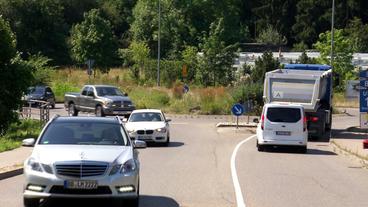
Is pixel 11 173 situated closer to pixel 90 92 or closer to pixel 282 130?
pixel 282 130

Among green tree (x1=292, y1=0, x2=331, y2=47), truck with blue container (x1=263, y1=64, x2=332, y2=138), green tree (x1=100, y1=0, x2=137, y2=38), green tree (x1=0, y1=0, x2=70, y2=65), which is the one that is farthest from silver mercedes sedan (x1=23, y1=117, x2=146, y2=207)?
green tree (x1=292, y1=0, x2=331, y2=47)

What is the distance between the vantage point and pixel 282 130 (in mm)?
27844

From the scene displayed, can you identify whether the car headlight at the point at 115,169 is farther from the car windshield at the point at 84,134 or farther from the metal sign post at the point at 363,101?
the metal sign post at the point at 363,101

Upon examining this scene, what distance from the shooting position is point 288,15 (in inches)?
4596

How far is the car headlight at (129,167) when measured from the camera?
Result: 479 inches

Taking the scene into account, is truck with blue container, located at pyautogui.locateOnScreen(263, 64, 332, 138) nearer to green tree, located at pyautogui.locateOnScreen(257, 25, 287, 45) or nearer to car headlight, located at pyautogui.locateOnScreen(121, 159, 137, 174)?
car headlight, located at pyautogui.locateOnScreen(121, 159, 137, 174)

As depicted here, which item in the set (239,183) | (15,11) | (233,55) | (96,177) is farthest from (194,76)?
(96,177)

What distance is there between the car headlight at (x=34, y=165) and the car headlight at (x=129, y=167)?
1.29 meters

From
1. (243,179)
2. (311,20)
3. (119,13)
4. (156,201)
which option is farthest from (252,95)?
(119,13)

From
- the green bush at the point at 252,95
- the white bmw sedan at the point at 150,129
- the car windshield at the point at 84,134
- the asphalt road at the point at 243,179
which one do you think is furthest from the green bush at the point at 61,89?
the car windshield at the point at 84,134

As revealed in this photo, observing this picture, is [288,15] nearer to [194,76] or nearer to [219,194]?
[194,76]

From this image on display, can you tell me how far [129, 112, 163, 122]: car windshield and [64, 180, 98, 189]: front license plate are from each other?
730 inches

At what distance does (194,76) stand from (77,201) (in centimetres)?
6659

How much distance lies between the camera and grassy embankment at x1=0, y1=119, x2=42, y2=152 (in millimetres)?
24688
